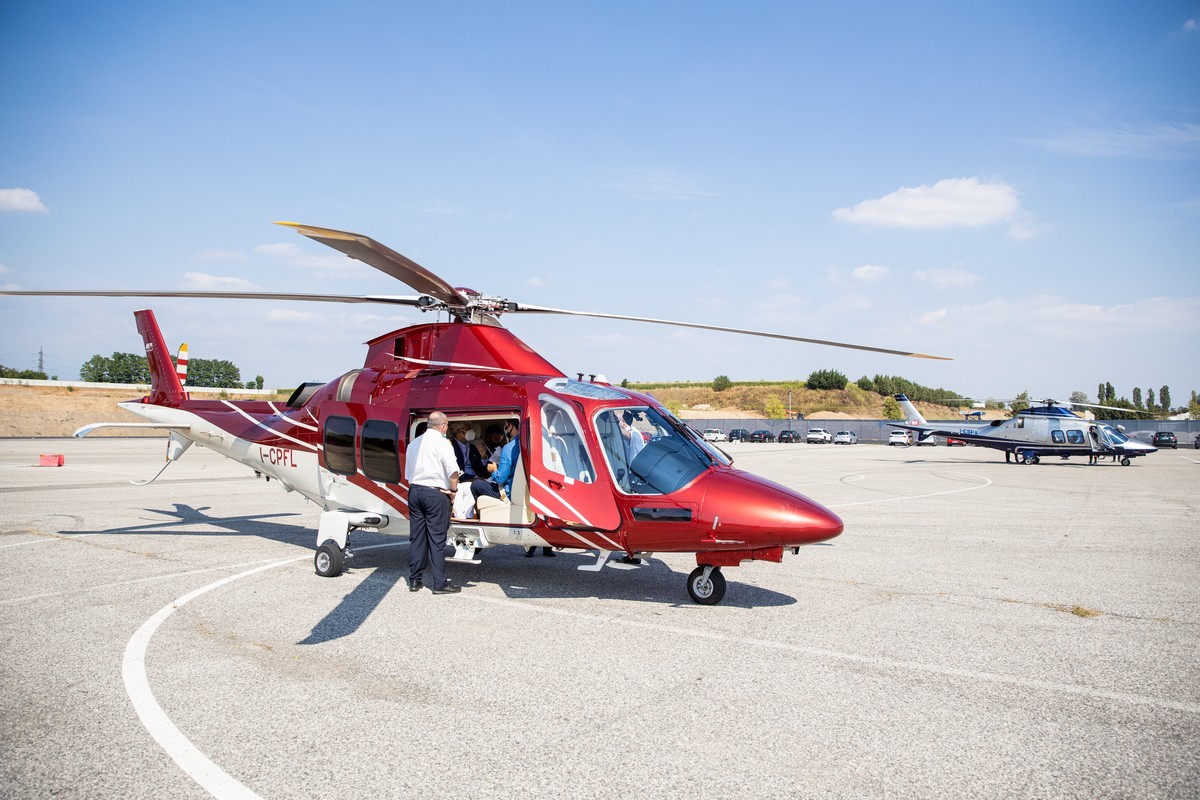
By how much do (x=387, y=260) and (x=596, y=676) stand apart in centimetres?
401

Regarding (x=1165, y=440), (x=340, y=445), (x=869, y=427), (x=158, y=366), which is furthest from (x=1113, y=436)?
(x=869, y=427)

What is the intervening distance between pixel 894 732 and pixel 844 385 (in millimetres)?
122879

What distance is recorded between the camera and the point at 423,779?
3.48 m

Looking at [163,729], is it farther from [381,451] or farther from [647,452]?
[381,451]

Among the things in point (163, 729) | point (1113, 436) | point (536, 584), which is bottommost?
point (536, 584)

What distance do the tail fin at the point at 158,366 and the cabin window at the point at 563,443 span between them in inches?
290

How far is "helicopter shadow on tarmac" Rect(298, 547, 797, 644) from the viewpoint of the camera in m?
6.74

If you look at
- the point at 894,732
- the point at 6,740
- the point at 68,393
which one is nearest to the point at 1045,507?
the point at 894,732

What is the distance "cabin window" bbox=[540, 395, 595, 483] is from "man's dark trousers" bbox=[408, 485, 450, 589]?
1155mm

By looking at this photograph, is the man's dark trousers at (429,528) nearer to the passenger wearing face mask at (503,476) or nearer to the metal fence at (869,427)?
the passenger wearing face mask at (503,476)

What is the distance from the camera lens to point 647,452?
7172 mm

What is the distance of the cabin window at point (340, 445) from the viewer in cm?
894

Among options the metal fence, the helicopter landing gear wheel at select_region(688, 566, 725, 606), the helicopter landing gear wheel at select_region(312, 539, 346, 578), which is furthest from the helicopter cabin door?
the metal fence

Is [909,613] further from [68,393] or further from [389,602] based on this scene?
[68,393]
